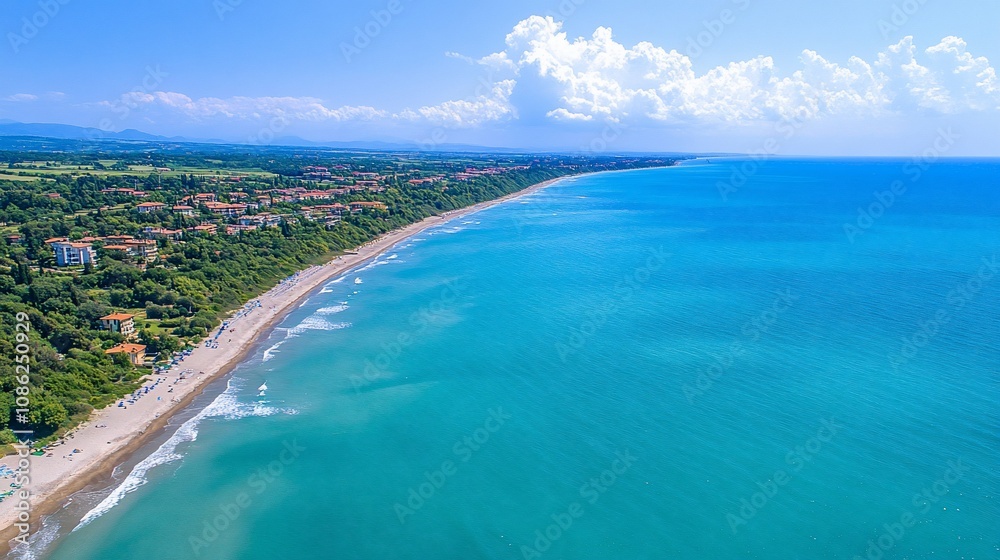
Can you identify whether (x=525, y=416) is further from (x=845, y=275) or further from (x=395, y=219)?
(x=395, y=219)

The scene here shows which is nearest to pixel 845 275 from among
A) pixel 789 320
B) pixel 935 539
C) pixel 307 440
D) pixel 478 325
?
pixel 789 320

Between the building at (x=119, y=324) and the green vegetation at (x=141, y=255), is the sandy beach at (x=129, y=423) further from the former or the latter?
the building at (x=119, y=324)

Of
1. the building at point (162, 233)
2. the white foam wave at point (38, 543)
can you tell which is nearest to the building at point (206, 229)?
the building at point (162, 233)

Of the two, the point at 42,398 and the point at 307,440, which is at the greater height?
the point at 42,398

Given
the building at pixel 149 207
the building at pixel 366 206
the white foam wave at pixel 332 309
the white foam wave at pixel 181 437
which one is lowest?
the white foam wave at pixel 181 437

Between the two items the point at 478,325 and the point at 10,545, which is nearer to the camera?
the point at 10,545

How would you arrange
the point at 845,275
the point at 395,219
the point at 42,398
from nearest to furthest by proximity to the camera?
the point at 42,398 < the point at 845,275 < the point at 395,219

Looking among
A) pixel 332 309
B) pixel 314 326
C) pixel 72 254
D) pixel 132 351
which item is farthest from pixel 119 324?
pixel 72 254
